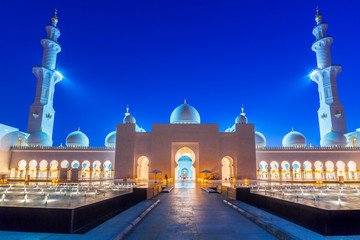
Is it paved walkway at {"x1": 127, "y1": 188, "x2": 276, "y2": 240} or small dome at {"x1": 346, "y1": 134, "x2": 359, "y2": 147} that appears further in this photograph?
small dome at {"x1": 346, "y1": 134, "x2": 359, "y2": 147}

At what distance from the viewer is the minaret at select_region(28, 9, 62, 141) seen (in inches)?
1043

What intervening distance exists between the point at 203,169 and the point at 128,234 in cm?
2030

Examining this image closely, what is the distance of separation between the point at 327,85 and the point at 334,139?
20.5ft

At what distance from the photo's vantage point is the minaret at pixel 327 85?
26.4 m

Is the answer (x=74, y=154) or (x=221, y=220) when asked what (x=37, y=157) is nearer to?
(x=74, y=154)

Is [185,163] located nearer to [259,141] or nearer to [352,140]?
[259,141]

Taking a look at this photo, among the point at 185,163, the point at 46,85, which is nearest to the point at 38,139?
the point at 46,85

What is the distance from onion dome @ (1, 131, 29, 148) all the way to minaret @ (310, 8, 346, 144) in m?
33.9

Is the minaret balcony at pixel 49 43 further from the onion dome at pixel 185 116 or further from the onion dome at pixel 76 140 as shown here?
the onion dome at pixel 185 116

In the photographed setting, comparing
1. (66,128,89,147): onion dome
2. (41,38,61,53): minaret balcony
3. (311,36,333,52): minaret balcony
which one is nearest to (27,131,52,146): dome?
(66,128,89,147): onion dome

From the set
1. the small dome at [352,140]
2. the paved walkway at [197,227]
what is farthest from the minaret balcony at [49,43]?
the small dome at [352,140]

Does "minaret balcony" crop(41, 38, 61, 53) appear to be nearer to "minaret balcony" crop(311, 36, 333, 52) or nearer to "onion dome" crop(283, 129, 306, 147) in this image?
"onion dome" crop(283, 129, 306, 147)

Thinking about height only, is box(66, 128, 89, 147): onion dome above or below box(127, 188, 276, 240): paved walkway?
above

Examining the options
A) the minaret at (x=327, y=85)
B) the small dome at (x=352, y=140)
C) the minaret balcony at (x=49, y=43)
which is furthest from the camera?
the minaret balcony at (x=49, y=43)
